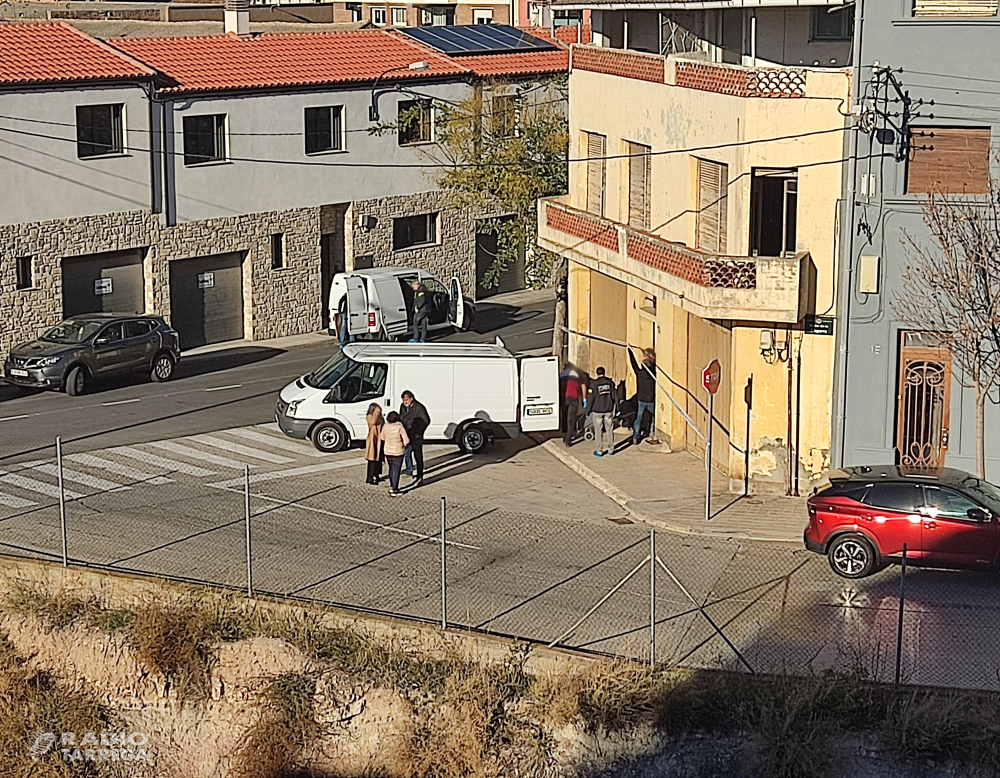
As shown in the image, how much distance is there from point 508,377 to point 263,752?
33.1 ft

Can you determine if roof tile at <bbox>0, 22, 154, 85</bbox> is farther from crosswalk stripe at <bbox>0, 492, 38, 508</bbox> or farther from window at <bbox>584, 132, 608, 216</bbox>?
crosswalk stripe at <bbox>0, 492, 38, 508</bbox>

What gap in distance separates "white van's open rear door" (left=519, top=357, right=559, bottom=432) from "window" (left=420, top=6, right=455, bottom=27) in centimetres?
4575

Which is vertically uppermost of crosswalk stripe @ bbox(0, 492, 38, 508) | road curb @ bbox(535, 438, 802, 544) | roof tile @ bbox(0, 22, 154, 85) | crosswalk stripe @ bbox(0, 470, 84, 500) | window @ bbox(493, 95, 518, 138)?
roof tile @ bbox(0, 22, 154, 85)

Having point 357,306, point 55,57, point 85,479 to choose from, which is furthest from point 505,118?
point 85,479

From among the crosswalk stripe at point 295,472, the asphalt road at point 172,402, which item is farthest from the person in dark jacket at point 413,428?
the asphalt road at point 172,402

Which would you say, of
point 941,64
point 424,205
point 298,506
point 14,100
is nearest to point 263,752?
point 298,506

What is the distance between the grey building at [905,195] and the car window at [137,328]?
16029 mm

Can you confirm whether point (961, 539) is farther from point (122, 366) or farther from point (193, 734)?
point (122, 366)

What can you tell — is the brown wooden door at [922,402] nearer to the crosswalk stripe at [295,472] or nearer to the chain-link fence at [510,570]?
the chain-link fence at [510,570]

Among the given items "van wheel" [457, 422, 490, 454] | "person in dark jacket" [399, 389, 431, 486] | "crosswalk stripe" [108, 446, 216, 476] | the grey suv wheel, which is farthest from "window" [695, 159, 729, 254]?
"crosswalk stripe" [108, 446, 216, 476]

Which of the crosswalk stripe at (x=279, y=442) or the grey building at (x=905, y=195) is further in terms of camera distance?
the crosswalk stripe at (x=279, y=442)

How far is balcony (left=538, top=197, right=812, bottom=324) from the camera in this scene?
25.0 metres

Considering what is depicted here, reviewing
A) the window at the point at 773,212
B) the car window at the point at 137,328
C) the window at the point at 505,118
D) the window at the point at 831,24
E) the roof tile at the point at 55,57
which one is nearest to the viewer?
the window at the point at 773,212

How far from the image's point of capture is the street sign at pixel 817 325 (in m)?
25.6
